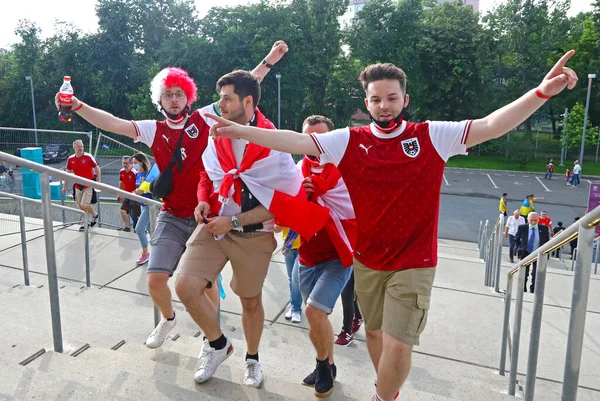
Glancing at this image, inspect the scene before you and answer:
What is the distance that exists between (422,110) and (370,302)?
36624mm

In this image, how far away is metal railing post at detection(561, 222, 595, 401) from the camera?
169 centimetres

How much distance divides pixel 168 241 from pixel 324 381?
1315mm

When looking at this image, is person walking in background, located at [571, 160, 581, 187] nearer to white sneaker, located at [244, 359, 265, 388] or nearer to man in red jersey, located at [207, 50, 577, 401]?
man in red jersey, located at [207, 50, 577, 401]

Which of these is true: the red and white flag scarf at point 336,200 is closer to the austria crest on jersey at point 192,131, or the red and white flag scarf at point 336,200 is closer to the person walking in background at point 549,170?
the austria crest on jersey at point 192,131

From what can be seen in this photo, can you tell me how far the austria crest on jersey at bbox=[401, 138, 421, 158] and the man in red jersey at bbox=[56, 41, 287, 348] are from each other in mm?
1456

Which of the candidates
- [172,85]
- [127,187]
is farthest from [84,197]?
[172,85]

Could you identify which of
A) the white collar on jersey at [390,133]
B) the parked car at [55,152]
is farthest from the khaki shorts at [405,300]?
the parked car at [55,152]

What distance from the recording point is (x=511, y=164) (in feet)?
108

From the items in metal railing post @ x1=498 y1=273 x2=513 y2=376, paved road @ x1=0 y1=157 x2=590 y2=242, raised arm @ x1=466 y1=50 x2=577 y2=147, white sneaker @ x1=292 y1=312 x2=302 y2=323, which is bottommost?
paved road @ x1=0 y1=157 x2=590 y2=242

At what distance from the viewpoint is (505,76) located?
3850 cm

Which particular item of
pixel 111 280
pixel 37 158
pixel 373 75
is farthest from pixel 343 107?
pixel 373 75

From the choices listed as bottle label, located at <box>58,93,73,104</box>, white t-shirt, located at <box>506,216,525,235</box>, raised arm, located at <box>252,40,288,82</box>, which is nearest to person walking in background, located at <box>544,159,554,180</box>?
white t-shirt, located at <box>506,216,525,235</box>

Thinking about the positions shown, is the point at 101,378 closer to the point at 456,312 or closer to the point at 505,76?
the point at 456,312

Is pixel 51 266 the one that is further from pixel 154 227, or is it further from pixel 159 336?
pixel 154 227
